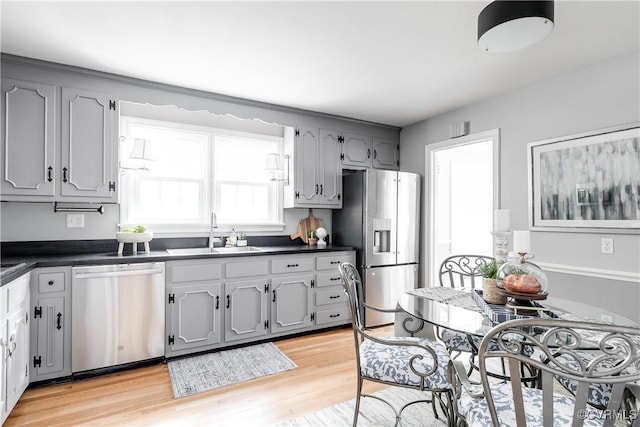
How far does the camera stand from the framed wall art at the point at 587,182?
7.88 ft

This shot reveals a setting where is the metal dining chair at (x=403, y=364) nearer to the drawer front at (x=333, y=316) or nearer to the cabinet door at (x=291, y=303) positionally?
the cabinet door at (x=291, y=303)

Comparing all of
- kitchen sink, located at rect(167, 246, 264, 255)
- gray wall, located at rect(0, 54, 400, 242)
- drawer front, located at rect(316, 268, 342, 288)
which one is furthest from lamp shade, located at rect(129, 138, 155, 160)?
drawer front, located at rect(316, 268, 342, 288)

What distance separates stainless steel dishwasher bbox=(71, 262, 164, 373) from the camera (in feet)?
8.21

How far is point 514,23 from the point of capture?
1.62m

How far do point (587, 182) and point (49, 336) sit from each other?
167 inches

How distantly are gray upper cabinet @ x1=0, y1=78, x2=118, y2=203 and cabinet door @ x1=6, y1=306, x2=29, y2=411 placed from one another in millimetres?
924

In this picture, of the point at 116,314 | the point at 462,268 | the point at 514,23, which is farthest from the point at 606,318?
the point at 116,314

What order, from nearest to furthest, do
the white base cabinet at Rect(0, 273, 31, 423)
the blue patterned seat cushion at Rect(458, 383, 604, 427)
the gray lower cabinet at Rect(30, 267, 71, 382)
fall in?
the blue patterned seat cushion at Rect(458, 383, 604, 427) → the white base cabinet at Rect(0, 273, 31, 423) → the gray lower cabinet at Rect(30, 267, 71, 382)

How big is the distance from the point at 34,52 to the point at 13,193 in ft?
3.48

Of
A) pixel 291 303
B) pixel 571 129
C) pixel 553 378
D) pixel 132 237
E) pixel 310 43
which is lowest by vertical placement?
pixel 291 303

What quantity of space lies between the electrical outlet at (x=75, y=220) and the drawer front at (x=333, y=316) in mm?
2419

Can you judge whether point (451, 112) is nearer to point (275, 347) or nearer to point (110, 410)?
point (275, 347)

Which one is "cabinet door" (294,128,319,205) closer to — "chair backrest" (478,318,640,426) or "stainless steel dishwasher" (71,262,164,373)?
"stainless steel dishwasher" (71,262,164,373)

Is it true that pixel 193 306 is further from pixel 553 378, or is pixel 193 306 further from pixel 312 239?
pixel 553 378
